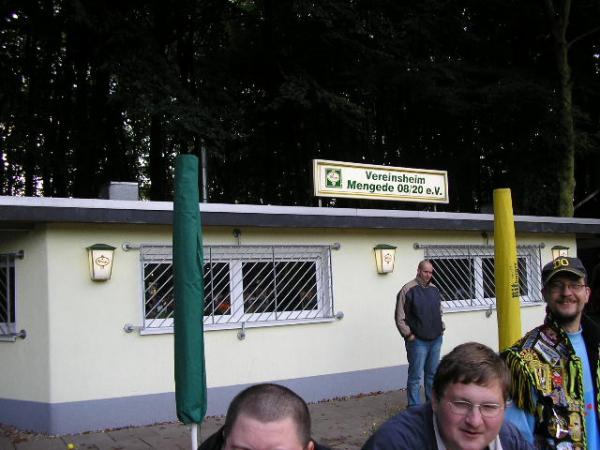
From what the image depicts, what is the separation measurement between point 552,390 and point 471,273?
844 cm

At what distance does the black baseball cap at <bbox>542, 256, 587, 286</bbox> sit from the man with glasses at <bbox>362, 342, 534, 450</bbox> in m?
0.85

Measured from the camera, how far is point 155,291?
795 cm

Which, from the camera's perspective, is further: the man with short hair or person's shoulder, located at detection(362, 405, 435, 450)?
person's shoulder, located at detection(362, 405, 435, 450)

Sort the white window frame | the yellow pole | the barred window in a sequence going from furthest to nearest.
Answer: the barred window < the white window frame < the yellow pole

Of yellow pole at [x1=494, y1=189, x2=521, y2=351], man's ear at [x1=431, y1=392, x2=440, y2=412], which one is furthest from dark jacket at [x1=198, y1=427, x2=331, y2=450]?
yellow pole at [x1=494, y1=189, x2=521, y2=351]

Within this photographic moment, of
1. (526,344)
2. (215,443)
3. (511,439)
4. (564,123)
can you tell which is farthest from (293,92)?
(215,443)

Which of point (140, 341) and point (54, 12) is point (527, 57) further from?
point (140, 341)

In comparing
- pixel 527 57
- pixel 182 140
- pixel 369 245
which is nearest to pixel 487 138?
pixel 527 57

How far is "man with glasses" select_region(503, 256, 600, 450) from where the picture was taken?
2475 millimetres

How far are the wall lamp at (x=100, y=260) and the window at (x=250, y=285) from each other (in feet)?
1.59

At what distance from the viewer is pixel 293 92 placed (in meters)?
16.3

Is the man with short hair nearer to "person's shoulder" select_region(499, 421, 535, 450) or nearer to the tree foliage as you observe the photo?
"person's shoulder" select_region(499, 421, 535, 450)

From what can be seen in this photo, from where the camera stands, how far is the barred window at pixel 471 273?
10328mm

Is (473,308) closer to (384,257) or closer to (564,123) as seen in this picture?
(384,257)
